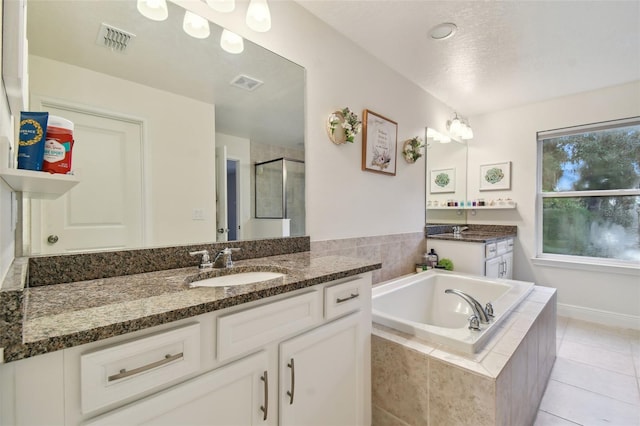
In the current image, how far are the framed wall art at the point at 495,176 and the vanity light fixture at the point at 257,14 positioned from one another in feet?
10.3

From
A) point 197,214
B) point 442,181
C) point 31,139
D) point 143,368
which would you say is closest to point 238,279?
point 197,214

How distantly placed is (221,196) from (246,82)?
2.15 feet

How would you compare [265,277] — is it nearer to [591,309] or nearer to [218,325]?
[218,325]

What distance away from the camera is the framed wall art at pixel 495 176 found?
3.36 meters

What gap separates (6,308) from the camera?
49cm

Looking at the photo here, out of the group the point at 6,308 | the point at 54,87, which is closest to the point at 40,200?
the point at 54,87

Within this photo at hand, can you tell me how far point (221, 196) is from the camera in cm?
143

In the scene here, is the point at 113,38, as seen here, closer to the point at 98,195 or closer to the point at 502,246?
the point at 98,195

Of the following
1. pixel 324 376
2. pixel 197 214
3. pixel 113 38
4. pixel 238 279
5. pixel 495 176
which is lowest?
pixel 324 376

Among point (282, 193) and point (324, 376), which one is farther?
point (282, 193)

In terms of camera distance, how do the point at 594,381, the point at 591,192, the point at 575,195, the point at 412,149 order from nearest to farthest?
the point at 594,381 < the point at 412,149 < the point at 591,192 < the point at 575,195

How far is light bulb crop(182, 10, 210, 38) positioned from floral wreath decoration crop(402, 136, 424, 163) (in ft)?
6.02

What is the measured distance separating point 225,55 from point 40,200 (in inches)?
40.2

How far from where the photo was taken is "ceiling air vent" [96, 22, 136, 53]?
110 centimetres
